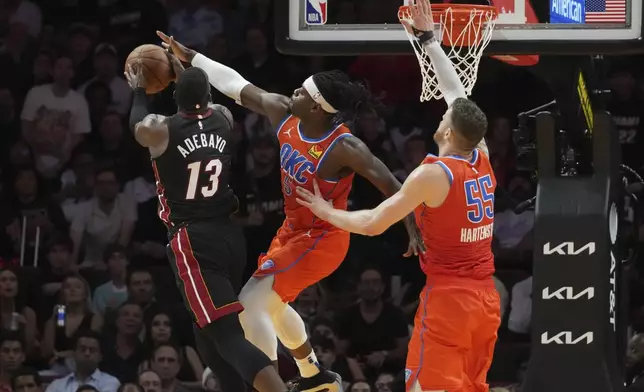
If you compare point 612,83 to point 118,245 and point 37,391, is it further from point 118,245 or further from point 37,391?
point 37,391

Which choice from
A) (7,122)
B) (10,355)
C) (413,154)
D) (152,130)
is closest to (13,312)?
(10,355)

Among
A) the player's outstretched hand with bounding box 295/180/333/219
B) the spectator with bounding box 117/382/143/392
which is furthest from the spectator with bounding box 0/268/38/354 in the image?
the player's outstretched hand with bounding box 295/180/333/219

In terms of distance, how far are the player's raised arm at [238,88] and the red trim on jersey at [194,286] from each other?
0.88 metres

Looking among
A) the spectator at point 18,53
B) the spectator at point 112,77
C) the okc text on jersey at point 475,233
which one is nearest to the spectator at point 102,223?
the spectator at point 112,77

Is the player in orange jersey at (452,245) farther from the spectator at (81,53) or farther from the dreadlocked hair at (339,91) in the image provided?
the spectator at (81,53)

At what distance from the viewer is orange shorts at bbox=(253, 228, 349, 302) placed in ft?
26.1

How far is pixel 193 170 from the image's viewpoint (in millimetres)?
7711

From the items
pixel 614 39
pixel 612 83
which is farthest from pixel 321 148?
pixel 612 83

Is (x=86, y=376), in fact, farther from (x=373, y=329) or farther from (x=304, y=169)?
(x=304, y=169)

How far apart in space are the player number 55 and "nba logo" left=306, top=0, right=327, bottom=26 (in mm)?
962

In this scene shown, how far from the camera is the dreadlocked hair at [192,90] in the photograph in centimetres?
770

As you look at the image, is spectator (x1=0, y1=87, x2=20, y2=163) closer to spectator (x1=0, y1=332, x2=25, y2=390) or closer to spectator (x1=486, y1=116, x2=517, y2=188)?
spectator (x1=0, y1=332, x2=25, y2=390)

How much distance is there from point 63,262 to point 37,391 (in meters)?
1.58

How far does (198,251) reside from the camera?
25.2 ft
